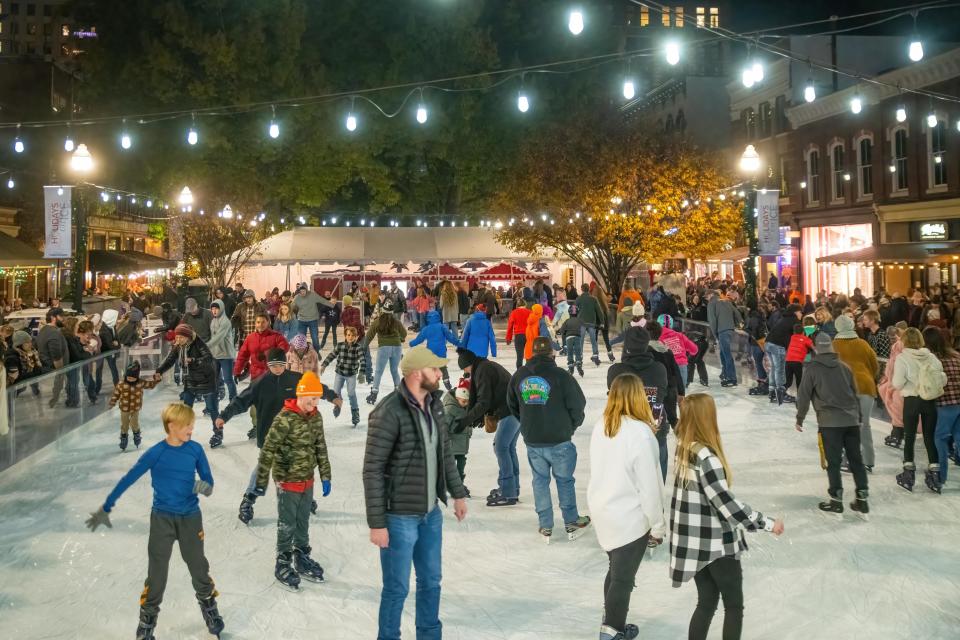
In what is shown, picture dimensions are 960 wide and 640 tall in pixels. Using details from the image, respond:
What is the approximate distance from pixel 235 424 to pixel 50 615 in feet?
23.8

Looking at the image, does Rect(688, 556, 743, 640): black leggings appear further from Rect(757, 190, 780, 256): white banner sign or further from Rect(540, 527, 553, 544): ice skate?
Rect(757, 190, 780, 256): white banner sign

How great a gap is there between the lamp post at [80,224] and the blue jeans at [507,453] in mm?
11376

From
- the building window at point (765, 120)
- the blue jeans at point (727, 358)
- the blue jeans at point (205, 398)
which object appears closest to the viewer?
the blue jeans at point (205, 398)

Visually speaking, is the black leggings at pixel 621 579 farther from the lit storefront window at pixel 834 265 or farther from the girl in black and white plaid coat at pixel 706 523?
the lit storefront window at pixel 834 265

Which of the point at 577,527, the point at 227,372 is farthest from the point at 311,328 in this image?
the point at 577,527

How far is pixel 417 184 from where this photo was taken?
42344 mm

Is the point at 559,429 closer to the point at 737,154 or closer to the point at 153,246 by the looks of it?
the point at 737,154

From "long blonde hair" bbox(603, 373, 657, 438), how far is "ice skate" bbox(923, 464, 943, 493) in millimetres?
5199

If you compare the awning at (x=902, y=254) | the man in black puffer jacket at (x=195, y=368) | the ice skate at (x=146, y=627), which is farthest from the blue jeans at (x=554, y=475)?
the awning at (x=902, y=254)

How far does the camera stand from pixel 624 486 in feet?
16.2

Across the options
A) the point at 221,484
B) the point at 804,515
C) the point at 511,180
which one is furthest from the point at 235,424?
the point at 511,180

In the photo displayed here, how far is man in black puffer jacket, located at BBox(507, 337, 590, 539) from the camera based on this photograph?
276 inches

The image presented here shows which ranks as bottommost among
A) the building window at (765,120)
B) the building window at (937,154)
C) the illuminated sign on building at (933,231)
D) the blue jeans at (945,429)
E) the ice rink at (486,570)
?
the ice rink at (486,570)

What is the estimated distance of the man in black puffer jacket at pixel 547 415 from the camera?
7016mm
